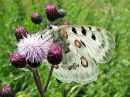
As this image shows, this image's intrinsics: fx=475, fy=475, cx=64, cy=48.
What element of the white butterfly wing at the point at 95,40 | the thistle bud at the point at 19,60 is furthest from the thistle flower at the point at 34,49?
the white butterfly wing at the point at 95,40

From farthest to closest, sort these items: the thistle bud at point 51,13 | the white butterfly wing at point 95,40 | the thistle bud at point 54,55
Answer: the thistle bud at point 51,13, the white butterfly wing at point 95,40, the thistle bud at point 54,55

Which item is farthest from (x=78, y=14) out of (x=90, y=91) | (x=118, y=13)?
(x=90, y=91)

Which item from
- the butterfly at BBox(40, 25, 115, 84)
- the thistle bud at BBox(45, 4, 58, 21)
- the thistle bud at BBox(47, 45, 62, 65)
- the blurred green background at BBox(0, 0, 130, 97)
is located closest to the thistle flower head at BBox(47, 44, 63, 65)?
the thistle bud at BBox(47, 45, 62, 65)

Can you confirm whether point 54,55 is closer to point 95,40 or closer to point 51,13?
point 95,40

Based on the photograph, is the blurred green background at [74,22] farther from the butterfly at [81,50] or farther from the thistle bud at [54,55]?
the thistle bud at [54,55]

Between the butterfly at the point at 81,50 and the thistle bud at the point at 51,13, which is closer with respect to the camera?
the butterfly at the point at 81,50

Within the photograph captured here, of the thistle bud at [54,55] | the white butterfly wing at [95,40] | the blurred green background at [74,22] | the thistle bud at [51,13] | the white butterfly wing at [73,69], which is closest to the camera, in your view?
the thistle bud at [54,55]
